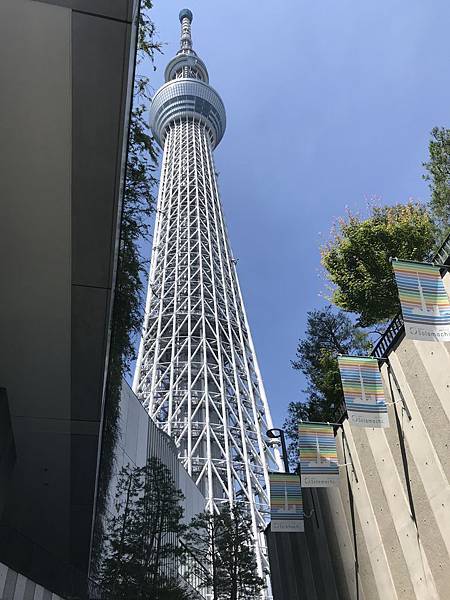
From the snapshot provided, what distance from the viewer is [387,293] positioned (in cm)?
1509

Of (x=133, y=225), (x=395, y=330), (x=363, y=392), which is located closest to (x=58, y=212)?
(x=133, y=225)

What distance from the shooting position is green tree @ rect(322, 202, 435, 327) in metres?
15.1

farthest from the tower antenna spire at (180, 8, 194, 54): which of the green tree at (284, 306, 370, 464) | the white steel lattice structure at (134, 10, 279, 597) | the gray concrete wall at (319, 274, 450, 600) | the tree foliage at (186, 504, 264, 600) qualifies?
the gray concrete wall at (319, 274, 450, 600)

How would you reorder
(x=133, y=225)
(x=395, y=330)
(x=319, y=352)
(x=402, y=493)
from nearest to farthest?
(x=133, y=225) → (x=402, y=493) → (x=395, y=330) → (x=319, y=352)

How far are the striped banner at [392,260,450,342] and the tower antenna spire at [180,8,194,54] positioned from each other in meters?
84.8

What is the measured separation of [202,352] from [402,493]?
35987mm

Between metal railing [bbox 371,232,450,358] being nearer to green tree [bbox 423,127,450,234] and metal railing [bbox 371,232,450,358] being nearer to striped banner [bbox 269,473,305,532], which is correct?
striped banner [bbox 269,473,305,532]

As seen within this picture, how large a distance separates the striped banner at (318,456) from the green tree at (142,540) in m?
4.16

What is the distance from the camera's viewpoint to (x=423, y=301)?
7.89 m

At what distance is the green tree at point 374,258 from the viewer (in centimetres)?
1515

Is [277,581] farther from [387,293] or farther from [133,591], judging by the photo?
[387,293]

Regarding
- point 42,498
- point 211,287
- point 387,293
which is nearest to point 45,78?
point 42,498

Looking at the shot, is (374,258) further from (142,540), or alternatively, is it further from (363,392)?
(142,540)

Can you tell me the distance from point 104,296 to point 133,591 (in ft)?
26.6
